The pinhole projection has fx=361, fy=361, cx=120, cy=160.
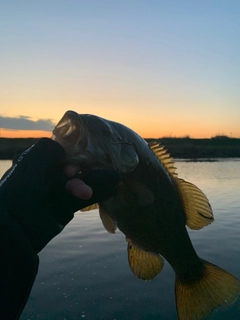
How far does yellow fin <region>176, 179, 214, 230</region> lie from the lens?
3.33 meters

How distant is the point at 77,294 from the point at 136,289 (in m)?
0.90

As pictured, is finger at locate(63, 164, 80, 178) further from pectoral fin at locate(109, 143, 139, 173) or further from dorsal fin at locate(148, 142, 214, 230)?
dorsal fin at locate(148, 142, 214, 230)

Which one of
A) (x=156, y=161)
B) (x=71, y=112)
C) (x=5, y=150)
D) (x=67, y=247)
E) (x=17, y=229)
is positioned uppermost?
(x=71, y=112)

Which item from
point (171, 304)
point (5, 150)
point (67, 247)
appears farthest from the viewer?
point (5, 150)

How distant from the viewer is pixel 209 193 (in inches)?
536

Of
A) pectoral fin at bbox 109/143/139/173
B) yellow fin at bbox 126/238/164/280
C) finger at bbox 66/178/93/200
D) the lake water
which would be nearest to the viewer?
finger at bbox 66/178/93/200

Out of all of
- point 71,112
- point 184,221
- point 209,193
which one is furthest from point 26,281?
point 209,193

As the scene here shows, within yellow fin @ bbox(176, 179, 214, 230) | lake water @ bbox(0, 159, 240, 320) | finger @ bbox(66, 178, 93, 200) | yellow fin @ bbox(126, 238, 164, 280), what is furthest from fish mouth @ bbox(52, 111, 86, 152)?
lake water @ bbox(0, 159, 240, 320)

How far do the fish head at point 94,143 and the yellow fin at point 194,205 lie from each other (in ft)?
2.34

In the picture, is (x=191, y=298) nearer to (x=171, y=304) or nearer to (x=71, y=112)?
(x=171, y=304)

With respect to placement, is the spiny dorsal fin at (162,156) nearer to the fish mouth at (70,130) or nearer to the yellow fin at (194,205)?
the yellow fin at (194,205)

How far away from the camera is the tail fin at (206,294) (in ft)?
11.5

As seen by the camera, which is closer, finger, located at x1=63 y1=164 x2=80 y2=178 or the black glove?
the black glove

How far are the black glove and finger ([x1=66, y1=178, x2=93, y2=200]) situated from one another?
3cm
